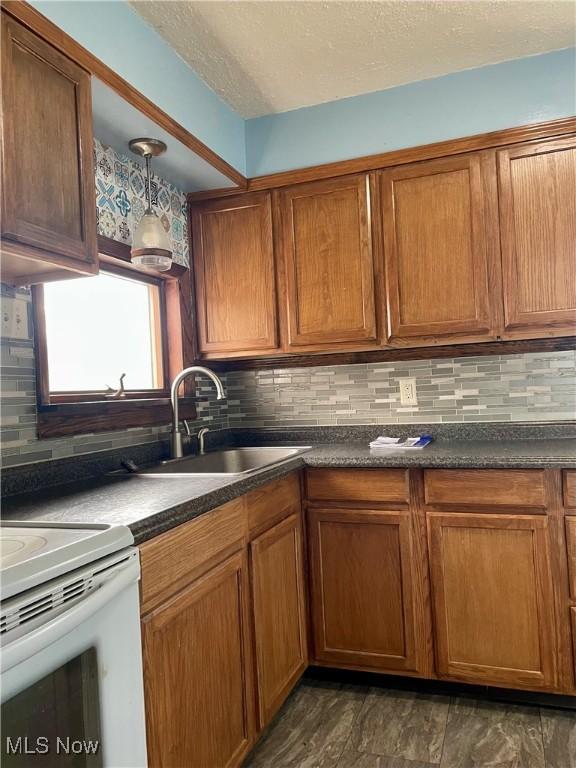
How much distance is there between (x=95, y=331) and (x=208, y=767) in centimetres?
145

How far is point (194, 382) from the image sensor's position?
8.46ft

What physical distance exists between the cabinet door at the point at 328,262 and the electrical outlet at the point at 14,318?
1114 mm

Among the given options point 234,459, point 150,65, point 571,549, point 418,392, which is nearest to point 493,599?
point 571,549

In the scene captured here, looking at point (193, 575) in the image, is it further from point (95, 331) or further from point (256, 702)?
point (95, 331)

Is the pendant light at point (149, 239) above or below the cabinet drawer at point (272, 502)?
above

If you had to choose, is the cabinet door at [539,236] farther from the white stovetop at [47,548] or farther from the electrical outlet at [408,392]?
the white stovetop at [47,548]

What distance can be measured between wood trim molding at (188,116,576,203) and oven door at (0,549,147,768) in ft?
6.03

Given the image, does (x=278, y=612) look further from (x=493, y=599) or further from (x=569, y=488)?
(x=569, y=488)

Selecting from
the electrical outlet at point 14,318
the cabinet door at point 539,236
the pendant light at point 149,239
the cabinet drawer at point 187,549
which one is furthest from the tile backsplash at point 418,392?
the electrical outlet at point 14,318

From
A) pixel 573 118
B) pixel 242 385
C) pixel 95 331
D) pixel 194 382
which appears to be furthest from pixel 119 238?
pixel 573 118

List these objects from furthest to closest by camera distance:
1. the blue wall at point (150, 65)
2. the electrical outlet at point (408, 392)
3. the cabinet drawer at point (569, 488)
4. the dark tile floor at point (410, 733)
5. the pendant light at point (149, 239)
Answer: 1. the electrical outlet at point (408, 392)
2. the pendant light at point (149, 239)
3. the cabinet drawer at point (569, 488)
4. the dark tile floor at point (410, 733)
5. the blue wall at point (150, 65)

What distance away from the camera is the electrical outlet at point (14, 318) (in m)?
1.61

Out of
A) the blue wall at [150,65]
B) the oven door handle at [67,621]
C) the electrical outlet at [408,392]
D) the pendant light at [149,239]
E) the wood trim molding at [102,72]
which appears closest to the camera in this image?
the oven door handle at [67,621]

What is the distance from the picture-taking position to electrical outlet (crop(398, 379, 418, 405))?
2.58 meters
